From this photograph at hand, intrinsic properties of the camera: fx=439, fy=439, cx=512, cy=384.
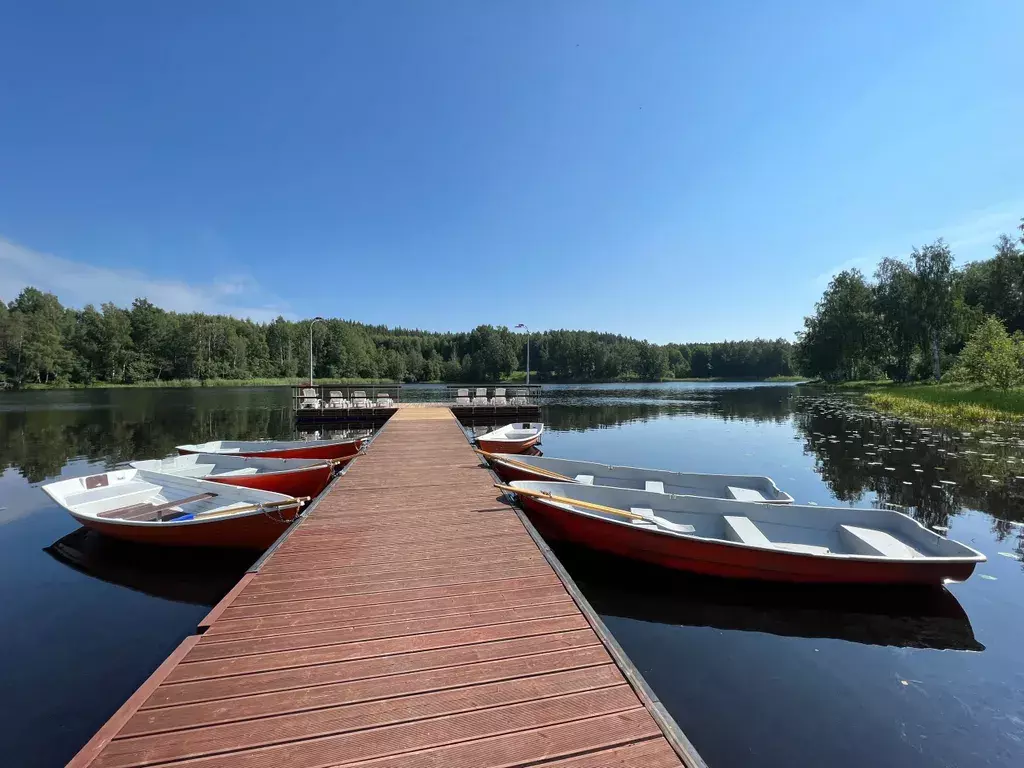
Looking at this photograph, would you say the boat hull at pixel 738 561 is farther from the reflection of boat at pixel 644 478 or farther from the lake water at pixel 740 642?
the reflection of boat at pixel 644 478

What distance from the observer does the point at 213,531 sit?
6.38 metres

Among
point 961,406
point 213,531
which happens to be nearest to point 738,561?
point 213,531

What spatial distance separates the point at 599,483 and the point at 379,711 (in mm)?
6901

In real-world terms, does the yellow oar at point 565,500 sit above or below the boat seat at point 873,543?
above

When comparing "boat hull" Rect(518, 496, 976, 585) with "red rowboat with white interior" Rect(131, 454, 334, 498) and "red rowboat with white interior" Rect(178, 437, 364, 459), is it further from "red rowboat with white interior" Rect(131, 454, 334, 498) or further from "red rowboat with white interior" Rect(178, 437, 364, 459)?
"red rowboat with white interior" Rect(178, 437, 364, 459)

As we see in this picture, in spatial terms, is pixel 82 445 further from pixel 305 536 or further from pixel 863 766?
pixel 863 766

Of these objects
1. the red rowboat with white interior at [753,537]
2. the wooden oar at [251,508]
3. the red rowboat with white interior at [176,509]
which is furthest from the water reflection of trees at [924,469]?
the red rowboat with white interior at [176,509]

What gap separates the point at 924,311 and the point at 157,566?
5559 centimetres

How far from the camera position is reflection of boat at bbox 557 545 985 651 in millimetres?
4895

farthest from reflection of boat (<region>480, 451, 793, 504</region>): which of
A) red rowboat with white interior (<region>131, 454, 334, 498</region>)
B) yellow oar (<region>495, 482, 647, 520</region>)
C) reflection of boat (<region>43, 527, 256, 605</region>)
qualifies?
reflection of boat (<region>43, 527, 256, 605</region>)

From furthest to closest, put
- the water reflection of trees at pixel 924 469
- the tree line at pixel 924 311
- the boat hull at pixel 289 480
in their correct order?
the tree line at pixel 924 311, the water reflection of trees at pixel 924 469, the boat hull at pixel 289 480

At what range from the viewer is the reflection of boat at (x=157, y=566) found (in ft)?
19.7

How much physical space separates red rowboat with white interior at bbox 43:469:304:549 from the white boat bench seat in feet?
16.8

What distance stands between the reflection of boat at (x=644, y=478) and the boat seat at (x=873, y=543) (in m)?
0.97
